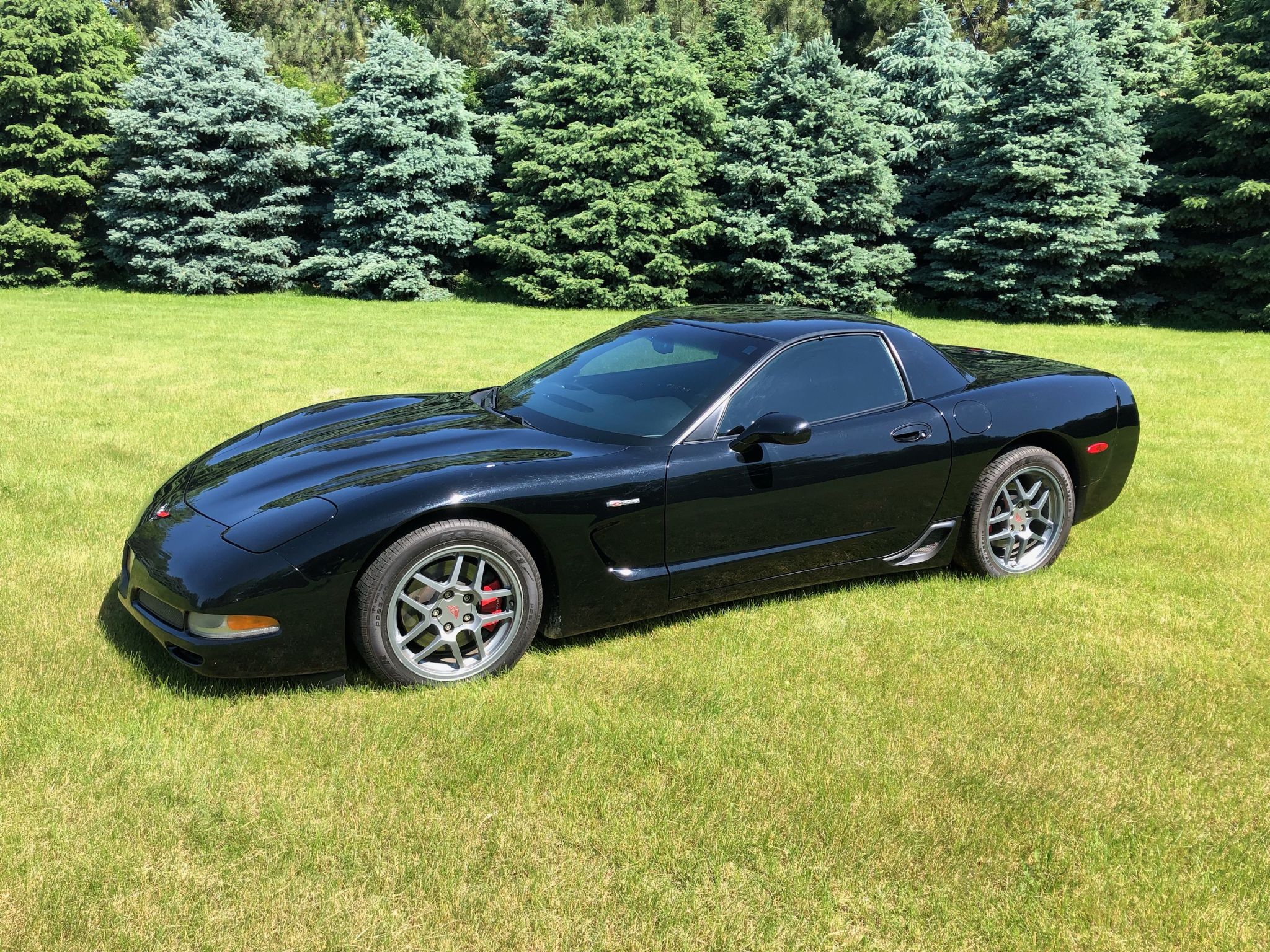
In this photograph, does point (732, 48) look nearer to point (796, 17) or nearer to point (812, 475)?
point (796, 17)

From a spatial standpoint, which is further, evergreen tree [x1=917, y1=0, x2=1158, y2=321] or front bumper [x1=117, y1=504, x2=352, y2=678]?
evergreen tree [x1=917, y1=0, x2=1158, y2=321]

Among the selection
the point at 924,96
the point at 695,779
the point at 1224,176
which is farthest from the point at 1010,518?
the point at 924,96

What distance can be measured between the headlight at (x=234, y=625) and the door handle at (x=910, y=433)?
281 centimetres

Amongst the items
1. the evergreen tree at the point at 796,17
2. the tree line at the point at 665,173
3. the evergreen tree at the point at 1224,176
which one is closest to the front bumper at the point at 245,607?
the tree line at the point at 665,173

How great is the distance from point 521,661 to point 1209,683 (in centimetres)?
274

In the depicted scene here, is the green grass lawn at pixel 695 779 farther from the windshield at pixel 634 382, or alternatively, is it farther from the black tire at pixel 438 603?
the windshield at pixel 634 382

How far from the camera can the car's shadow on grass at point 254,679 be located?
3490mm

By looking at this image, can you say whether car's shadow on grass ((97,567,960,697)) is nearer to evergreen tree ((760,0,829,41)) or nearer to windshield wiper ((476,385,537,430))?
windshield wiper ((476,385,537,430))

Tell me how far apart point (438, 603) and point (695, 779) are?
1.16 metres

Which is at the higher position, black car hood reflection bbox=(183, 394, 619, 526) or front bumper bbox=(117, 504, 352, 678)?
black car hood reflection bbox=(183, 394, 619, 526)

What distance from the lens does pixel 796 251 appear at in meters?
19.2

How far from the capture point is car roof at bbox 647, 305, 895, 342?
4574 millimetres

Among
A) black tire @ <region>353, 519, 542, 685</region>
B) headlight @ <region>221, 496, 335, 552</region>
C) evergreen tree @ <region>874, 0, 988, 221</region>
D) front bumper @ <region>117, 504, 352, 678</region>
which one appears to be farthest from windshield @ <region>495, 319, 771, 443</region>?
evergreen tree @ <region>874, 0, 988, 221</region>

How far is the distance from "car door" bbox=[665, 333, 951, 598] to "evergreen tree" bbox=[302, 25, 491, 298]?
55.1ft
